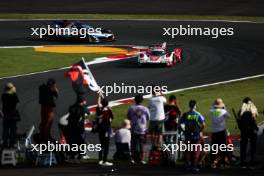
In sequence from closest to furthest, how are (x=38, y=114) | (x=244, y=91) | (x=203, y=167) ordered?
1. (x=203, y=167)
2. (x=38, y=114)
3. (x=244, y=91)

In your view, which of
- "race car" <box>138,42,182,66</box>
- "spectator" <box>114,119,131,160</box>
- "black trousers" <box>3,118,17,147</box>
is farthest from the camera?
"race car" <box>138,42,182,66</box>

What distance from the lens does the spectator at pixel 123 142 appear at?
20234 mm

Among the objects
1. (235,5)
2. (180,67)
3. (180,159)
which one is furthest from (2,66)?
(235,5)

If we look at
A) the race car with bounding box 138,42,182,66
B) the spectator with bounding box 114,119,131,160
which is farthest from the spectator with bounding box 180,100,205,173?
the race car with bounding box 138,42,182,66

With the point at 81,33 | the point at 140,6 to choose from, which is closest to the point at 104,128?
the point at 81,33

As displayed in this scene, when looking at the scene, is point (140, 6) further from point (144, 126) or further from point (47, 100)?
point (144, 126)

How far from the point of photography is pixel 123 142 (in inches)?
797

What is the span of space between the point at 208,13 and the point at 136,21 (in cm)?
556

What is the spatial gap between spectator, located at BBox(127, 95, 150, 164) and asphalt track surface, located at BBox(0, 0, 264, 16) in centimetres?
3583

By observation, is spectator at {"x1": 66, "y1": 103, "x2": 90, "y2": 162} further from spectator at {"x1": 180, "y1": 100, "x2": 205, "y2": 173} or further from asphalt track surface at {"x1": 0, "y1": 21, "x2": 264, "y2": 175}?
spectator at {"x1": 180, "y1": 100, "x2": 205, "y2": 173}

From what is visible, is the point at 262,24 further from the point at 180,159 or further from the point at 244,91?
the point at 180,159

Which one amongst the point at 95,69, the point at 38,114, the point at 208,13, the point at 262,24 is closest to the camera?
the point at 38,114

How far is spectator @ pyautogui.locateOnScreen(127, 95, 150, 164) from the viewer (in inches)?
782

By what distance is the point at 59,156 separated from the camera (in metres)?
19.8
